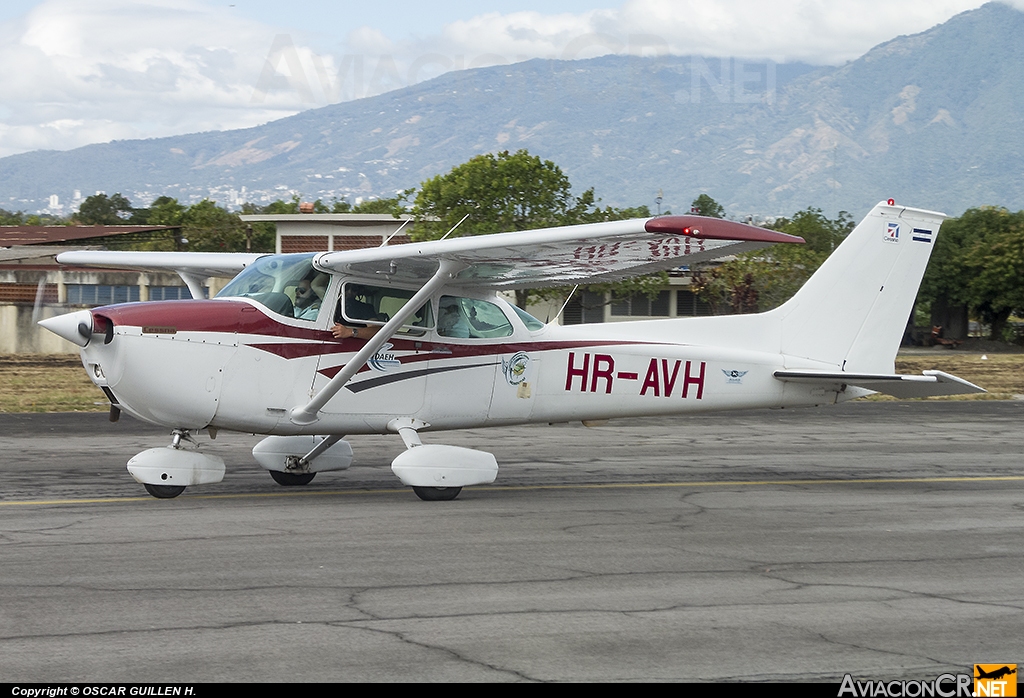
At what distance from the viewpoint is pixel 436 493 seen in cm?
960

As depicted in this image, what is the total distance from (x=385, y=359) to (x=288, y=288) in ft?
3.57

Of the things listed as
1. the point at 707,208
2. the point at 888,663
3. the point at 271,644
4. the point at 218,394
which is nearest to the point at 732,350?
the point at 218,394

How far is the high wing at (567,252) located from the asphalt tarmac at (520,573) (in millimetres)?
2066

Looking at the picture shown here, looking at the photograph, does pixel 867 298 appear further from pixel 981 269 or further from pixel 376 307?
pixel 981 269

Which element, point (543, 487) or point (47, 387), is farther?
point (47, 387)

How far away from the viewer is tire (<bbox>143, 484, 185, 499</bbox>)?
9.19 metres

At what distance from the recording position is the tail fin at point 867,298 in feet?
37.2

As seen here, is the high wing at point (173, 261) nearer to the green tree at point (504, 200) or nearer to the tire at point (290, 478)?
the tire at point (290, 478)

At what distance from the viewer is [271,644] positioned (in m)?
5.27

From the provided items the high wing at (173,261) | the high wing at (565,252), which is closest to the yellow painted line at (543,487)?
the high wing at (565,252)

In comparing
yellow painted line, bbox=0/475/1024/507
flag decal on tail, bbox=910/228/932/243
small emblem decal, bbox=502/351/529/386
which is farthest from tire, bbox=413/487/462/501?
flag decal on tail, bbox=910/228/932/243

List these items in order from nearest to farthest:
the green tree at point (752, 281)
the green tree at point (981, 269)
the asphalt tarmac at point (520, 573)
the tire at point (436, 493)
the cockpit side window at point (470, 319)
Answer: the asphalt tarmac at point (520, 573) < the tire at point (436, 493) < the cockpit side window at point (470, 319) < the green tree at point (752, 281) < the green tree at point (981, 269)

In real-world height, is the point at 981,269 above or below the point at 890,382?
above

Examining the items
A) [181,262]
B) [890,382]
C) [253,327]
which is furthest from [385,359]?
[890,382]
